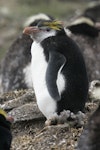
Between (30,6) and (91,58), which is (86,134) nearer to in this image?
(91,58)

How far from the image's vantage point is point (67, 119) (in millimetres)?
7688

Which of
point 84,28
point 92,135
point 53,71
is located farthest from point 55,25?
point 84,28

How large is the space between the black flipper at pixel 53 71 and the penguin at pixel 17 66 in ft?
16.4

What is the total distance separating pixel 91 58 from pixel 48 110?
6160 mm

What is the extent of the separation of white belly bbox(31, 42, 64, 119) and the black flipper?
0.07 meters

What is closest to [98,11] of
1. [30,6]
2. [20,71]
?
[30,6]

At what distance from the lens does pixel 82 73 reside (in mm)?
7770

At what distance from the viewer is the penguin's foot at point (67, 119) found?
7.67 meters

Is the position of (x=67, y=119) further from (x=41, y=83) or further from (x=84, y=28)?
(x=84, y=28)

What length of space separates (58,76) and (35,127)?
29.4 inches


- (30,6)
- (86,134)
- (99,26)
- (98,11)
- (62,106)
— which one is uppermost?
(30,6)

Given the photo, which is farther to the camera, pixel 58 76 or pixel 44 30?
pixel 44 30

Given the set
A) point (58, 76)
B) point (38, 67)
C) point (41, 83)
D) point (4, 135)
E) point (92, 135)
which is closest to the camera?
point (92, 135)

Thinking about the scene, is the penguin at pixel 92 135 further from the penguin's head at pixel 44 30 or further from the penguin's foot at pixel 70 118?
the penguin's head at pixel 44 30
